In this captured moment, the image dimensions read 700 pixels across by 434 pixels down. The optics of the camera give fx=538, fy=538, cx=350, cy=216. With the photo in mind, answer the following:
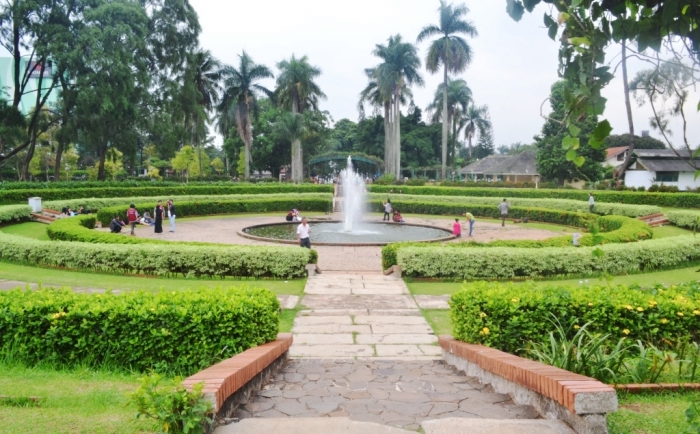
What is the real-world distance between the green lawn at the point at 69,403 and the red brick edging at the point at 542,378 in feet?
8.79

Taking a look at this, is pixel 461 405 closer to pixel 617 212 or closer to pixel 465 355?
pixel 465 355

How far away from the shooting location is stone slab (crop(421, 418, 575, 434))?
11.4ft

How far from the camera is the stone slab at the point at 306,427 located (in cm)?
339

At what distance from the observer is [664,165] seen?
4703cm

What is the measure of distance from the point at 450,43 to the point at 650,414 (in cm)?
4833

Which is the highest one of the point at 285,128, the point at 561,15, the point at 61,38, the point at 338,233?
the point at 61,38

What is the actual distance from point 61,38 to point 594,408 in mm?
39270

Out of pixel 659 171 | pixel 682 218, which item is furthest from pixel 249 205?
pixel 659 171

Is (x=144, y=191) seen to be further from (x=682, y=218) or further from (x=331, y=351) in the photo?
(x=331, y=351)

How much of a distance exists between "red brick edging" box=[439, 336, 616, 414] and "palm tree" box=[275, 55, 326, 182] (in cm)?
4740

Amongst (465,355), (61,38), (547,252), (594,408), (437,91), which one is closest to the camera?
(594,408)

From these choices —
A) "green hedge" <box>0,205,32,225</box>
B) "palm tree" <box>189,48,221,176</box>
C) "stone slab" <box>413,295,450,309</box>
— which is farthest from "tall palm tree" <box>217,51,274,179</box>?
"stone slab" <box>413,295,450,309</box>

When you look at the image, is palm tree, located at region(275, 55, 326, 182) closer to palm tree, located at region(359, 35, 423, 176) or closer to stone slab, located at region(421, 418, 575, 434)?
palm tree, located at region(359, 35, 423, 176)

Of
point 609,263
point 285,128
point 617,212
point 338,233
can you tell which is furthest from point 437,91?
point 609,263
